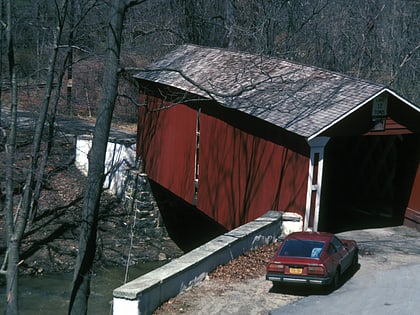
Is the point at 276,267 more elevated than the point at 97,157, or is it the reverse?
the point at 97,157

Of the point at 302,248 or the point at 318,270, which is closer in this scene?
the point at 318,270

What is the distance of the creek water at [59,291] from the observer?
17.8 metres

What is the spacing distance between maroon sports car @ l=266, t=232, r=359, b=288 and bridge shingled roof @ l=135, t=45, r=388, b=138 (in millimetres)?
2756

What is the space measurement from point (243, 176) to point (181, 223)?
8.93 meters

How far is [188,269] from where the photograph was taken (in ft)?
38.9

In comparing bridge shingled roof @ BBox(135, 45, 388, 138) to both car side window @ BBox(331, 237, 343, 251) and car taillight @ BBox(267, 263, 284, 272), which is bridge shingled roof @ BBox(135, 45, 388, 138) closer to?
car side window @ BBox(331, 237, 343, 251)

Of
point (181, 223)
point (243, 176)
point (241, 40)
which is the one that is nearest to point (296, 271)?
point (243, 176)

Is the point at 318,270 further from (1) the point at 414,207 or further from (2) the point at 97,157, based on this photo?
(1) the point at 414,207

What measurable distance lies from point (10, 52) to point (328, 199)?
8721 millimetres

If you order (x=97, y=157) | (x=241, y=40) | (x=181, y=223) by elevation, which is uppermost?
(x=241, y=40)

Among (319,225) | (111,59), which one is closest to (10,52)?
(111,59)

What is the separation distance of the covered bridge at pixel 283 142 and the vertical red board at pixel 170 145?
32 mm

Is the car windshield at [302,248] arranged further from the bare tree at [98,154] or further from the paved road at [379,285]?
the bare tree at [98,154]

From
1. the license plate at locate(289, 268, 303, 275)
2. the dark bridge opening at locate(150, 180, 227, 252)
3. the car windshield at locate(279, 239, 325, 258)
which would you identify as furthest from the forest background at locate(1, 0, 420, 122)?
the license plate at locate(289, 268, 303, 275)
